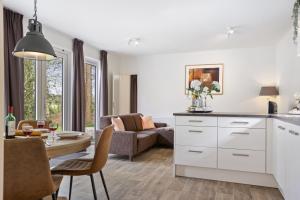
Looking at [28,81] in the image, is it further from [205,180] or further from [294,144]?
[294,144]

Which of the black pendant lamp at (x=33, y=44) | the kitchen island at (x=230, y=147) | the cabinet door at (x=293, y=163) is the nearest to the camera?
the cabinet door at (x=293, y=163)

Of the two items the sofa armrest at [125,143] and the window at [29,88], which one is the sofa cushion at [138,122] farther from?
the window at [29,88]

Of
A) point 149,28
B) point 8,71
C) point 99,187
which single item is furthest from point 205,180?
point 8,71

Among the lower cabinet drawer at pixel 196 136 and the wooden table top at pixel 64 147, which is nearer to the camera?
the wooden table top at pixel 64 147

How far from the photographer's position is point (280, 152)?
240 centimetres

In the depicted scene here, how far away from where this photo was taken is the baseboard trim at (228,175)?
114 inches

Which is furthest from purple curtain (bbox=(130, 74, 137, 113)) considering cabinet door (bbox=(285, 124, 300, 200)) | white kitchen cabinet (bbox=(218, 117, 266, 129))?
cabinet door (bbox=(285, 124, 300, 200))

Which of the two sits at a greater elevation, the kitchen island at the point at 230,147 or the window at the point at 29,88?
the window at the point at 29,88

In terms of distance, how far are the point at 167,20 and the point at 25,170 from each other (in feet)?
10.2

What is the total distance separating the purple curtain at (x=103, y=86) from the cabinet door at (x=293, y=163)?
4619 millimetres

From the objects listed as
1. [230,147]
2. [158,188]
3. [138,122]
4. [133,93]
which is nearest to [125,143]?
[138,122]

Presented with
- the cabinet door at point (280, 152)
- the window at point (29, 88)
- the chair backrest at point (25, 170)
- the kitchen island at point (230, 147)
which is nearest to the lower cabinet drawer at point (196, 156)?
the kitchen island at point (230, 147)

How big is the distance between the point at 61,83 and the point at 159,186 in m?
3.06

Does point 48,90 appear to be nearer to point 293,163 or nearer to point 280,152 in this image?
point 280,152
